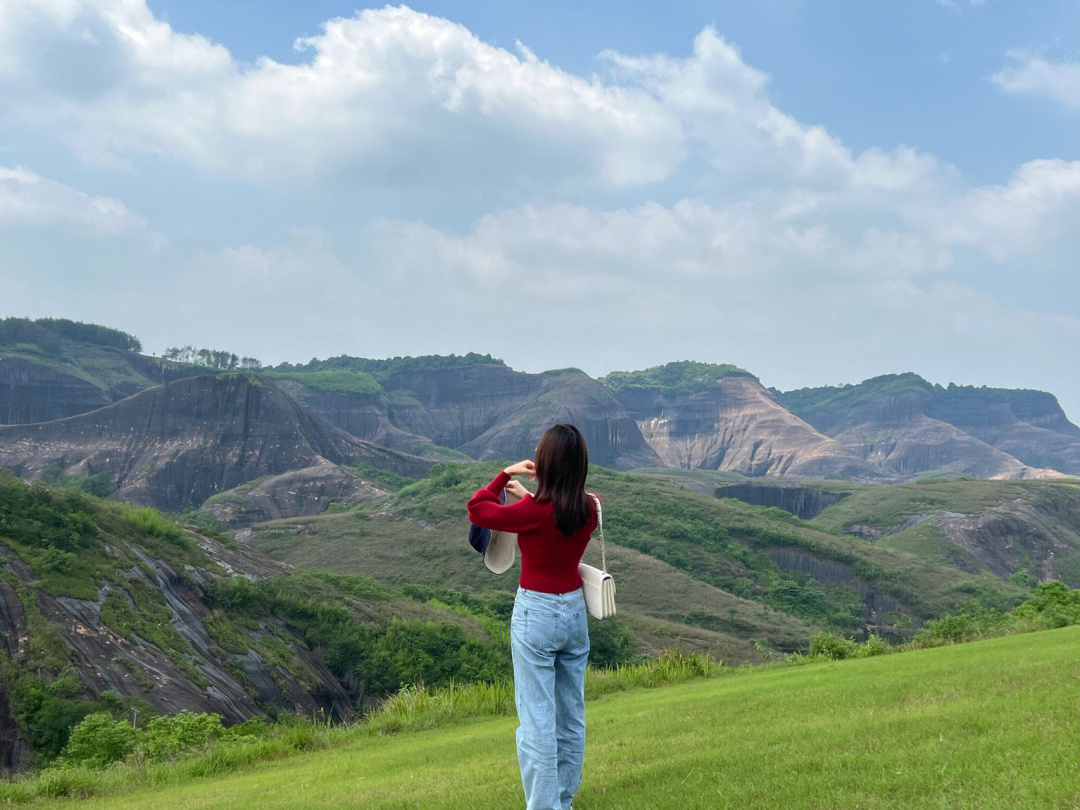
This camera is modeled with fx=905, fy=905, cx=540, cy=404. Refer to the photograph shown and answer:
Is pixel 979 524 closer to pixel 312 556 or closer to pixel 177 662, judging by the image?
pixel 312 556

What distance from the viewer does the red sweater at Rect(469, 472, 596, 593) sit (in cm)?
565

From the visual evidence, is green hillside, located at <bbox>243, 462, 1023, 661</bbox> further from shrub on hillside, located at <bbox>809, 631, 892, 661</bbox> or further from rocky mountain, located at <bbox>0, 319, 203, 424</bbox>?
rocky mountain, located at <bbox>0, 319, 203, 424</bbox>

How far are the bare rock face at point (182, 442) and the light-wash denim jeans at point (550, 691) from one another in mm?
124561

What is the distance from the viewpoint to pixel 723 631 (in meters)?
64.6

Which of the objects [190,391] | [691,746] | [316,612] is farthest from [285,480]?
[691,746]

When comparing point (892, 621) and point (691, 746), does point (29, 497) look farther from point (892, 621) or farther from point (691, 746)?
point (892, 621)

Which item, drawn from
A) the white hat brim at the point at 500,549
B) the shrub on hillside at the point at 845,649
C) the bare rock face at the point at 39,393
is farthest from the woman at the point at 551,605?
the bare rock face at the point at 39,393

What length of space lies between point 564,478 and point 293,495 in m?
117

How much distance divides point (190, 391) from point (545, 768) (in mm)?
137445

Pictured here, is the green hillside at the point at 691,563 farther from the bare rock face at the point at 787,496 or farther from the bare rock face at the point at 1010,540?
the bare rock face at the point at 787,496

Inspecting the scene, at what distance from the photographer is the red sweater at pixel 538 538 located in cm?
565

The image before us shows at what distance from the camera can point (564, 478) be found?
18.7 feet

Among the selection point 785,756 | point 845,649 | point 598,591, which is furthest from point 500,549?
point 845,649

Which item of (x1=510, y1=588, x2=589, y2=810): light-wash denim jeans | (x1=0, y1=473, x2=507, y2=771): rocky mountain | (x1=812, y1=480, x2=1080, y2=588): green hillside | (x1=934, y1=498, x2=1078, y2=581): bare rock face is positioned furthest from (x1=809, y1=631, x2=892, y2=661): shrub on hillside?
(x1=934, y1=498, x2=1078, y2=581): bare rock face
